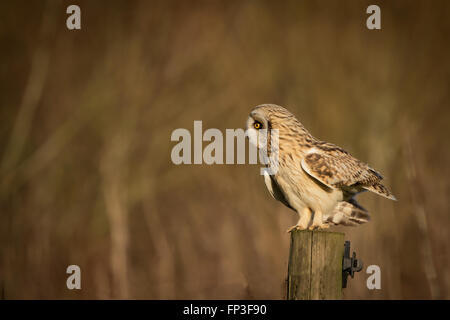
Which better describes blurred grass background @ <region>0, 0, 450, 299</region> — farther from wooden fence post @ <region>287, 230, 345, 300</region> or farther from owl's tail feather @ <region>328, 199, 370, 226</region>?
wooden fence post @ <region>287, 230, 345, 300</region>

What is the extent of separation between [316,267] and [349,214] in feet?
3.61

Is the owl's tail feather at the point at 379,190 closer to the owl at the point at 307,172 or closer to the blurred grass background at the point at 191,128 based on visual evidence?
the owl at the point at 307,172

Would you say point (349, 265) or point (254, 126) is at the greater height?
point (254, 126)

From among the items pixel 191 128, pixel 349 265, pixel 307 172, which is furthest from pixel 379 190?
pixel 191 128

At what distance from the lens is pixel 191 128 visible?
26.2 feet

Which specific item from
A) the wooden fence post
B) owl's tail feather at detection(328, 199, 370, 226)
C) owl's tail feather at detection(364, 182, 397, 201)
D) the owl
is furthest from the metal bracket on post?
owl's tail feather at detection(328, 199, 370, 226)

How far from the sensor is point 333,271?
2865 millimetres

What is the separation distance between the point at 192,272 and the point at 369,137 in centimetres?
272

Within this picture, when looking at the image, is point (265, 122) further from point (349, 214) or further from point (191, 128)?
→ point (191, 128)

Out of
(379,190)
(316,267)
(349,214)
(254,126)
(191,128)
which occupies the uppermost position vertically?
(191,128)

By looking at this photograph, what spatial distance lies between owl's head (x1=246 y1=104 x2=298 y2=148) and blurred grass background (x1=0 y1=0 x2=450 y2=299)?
1.04 m
